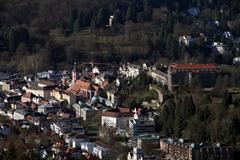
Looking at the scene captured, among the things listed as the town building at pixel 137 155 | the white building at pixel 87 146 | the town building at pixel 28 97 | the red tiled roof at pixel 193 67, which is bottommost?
the town building at pixel 28 97

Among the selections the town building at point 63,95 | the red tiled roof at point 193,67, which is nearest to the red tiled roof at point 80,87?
the town building at point 63,95

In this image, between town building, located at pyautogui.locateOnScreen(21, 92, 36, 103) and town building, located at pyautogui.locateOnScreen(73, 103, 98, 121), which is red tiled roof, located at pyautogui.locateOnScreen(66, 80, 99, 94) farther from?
town building, located at pyautogui.locateOnScreen(73, 103, 98, 121)

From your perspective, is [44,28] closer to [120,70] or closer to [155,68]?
[120,70]

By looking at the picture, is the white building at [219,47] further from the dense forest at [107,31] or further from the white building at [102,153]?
the white building at [102,153]

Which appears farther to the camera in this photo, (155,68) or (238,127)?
(155,68)

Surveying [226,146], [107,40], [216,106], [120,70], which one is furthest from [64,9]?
[226,146]

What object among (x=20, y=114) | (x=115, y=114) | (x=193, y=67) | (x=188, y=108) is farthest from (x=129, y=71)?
(x=188, y=108)

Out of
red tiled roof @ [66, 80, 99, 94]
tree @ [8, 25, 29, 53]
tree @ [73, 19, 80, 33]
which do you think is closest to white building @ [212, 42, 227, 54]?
tree @ [73, 19, 80, 33]

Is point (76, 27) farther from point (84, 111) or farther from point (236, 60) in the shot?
point (84, 111)
